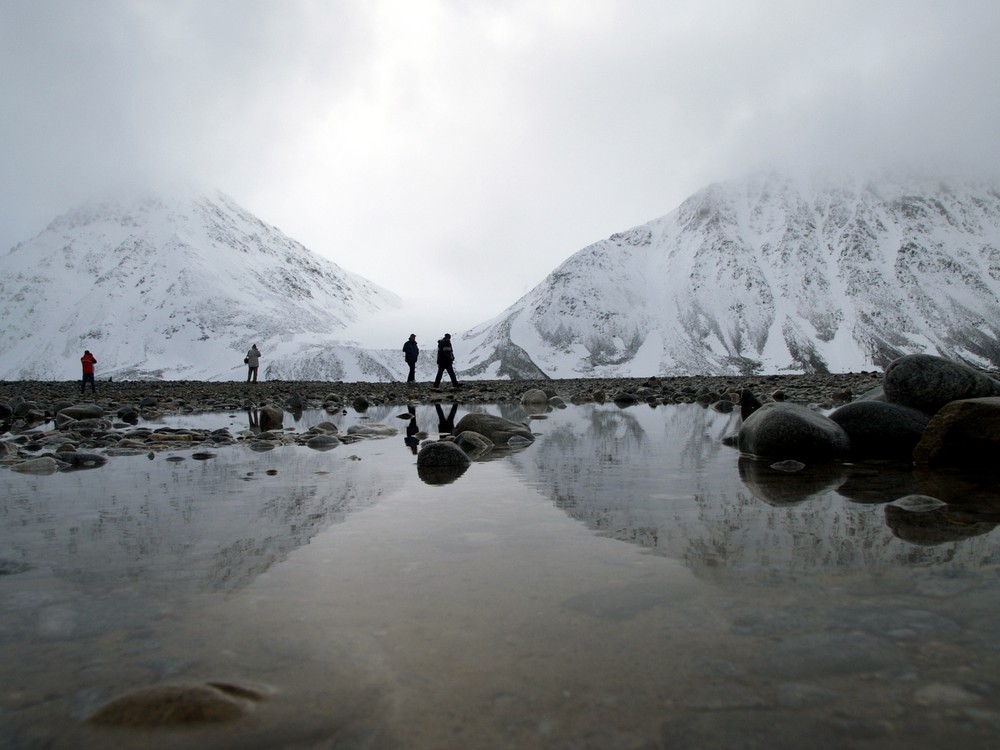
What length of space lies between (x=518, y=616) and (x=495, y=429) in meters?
6.43

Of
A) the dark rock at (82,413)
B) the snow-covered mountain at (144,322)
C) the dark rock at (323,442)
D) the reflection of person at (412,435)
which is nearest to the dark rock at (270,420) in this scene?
the reflection of person at (412,435)

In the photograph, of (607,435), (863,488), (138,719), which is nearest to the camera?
(138,719)

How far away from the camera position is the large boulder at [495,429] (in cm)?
873

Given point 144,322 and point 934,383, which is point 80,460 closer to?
point 934,383

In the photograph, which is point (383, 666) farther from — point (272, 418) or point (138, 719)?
point (272, 418)

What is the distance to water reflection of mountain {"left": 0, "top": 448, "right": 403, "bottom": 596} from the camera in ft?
10.3

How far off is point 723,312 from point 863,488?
125m

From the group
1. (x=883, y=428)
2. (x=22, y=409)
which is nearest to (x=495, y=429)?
(x=883, y=428)

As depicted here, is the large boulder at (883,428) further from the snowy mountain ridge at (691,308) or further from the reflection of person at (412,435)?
the snowy mountain ridge at (691,308)

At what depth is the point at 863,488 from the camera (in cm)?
489

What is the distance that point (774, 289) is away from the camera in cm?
13138

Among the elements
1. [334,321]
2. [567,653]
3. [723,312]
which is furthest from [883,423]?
[334,321]

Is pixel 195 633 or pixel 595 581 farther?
pixel 595 581

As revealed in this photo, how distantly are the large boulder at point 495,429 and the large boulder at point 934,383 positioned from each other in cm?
468
